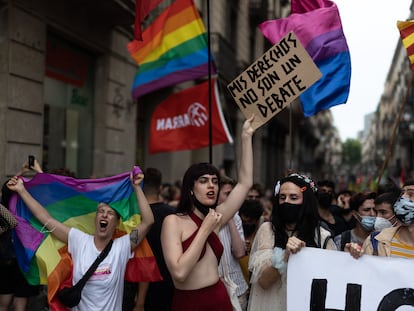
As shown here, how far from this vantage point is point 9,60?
288 inches

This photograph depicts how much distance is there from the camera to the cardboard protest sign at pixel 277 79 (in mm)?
4082

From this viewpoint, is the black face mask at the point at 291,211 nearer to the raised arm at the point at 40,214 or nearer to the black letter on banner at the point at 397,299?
the black letter on banner at the point at 397,299

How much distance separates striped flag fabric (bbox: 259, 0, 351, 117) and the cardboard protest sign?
1.55 meters

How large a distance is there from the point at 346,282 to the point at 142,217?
4.82 feet

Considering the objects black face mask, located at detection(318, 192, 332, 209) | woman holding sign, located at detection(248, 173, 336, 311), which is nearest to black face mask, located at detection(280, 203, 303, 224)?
woman holding sign, located at detection(248, 173, 336, 311)

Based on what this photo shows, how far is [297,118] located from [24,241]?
1399 inches

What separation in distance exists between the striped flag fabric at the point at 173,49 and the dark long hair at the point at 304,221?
4.22 m

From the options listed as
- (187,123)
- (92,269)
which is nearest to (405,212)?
(92,269)

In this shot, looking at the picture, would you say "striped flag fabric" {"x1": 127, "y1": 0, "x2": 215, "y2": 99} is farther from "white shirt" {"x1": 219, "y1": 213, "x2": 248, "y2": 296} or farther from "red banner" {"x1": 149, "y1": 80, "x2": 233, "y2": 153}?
"white shirt" {"x1": 219, "y1": 213, "x2": 248, "y2": 296}

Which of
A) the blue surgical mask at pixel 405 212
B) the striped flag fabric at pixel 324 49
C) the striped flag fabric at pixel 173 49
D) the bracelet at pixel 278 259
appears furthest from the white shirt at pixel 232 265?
the striped flag fabric at pixel 173 49

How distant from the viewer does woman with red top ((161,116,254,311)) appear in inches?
117

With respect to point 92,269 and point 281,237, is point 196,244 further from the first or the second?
point 92,269

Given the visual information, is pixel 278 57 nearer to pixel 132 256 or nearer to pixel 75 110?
pixel 132 256

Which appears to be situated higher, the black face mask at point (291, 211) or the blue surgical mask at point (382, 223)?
the black face mask at point (291, 211)
